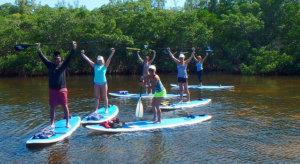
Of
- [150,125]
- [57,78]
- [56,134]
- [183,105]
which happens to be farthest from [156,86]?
[183,105]

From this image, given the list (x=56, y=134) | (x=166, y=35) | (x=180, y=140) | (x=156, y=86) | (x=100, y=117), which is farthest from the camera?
(x=166, y=35)

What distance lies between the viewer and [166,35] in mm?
37969

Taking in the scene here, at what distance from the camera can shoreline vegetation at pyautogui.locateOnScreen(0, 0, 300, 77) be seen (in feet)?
117

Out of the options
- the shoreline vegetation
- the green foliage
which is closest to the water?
the green foliage

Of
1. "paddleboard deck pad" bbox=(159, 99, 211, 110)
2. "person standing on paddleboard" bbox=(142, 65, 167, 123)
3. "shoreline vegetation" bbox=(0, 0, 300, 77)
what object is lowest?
"paddleboard deck pad" bbox=(159, 99, 211, 110)

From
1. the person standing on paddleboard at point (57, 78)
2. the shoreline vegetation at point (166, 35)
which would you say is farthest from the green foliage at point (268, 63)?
the person standing on paddleboard at point (57, 78)

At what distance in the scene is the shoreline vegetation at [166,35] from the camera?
35.6m

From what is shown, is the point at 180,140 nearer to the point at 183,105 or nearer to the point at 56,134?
the point at 56,134

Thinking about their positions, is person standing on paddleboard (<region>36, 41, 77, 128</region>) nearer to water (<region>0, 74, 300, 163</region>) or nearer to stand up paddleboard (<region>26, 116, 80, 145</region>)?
stand up paddleboard (<region>26, 116, 80, 145</region>)

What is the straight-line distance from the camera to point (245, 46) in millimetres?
35188

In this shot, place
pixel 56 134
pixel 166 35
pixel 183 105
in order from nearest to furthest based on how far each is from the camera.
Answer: pixel 56 134, pixel 183 105, pixel 166 35

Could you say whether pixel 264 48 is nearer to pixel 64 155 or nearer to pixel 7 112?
pixel 7 112

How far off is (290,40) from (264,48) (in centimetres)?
346

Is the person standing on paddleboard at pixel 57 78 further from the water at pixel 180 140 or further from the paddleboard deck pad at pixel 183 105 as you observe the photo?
the paddleboard deck pad at pixel 183 105
